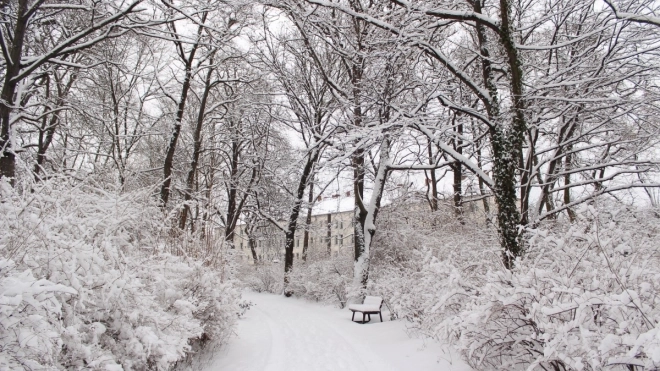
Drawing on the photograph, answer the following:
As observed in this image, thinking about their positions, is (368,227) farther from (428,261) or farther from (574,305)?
(574,305)

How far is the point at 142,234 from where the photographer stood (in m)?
6.12

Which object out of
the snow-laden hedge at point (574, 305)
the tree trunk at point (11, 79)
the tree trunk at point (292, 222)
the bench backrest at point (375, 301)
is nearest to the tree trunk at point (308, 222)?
the tree trunk at point (292, 222)

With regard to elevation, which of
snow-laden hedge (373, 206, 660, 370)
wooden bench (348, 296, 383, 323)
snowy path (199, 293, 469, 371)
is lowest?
snowy path (199, 293, 469, 371)

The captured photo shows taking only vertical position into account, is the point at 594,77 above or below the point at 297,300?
above

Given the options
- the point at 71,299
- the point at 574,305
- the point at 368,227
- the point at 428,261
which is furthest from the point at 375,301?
A: the point at 71,299

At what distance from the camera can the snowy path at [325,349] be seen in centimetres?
552

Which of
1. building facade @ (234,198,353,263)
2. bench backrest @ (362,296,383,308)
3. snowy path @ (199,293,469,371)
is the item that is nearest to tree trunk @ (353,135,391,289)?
bench backrest @ (362,296,383,308)

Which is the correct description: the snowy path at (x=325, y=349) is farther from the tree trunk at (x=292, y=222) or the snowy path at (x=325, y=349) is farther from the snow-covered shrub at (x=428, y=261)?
the tree trunk at (x=292, y=222)

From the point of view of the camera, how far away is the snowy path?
217 inches

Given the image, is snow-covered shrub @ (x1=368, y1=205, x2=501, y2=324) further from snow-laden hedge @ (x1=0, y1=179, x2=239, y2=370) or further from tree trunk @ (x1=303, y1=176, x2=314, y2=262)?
tree trunk @ (x1=303, y1=176, x2=314, y2=262)

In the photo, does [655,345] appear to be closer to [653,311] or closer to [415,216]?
[653,311]

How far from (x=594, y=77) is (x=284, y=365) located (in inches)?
254

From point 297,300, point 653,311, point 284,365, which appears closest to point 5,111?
point 284,365

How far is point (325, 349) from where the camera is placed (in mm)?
6660
